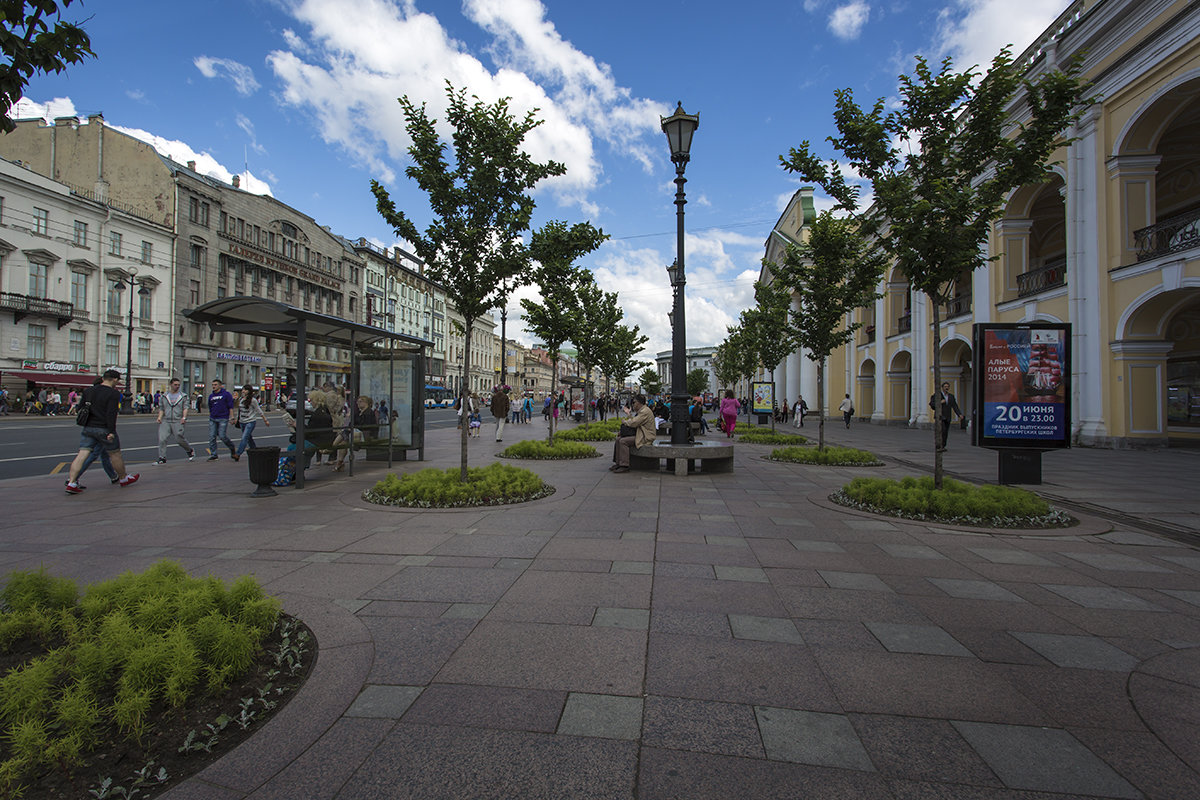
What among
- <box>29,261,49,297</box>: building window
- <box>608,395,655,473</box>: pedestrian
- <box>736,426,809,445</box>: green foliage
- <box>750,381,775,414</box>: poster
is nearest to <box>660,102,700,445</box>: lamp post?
<box>608,395,655,473</box>: pedestrian

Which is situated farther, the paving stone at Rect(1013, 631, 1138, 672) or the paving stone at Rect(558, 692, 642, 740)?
the paving stone at Rect(1013, 631, 1138, 672)

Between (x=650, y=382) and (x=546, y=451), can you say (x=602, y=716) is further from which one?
(x=650, y=382)

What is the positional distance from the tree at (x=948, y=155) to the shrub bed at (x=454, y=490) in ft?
17.9

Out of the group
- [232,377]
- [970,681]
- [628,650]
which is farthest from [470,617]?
[232,377]

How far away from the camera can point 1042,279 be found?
70.2ft

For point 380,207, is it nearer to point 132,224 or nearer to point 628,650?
point 628,650

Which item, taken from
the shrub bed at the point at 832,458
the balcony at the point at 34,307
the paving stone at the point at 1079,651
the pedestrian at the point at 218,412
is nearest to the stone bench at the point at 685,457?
the shrub bed at the point at 832,458

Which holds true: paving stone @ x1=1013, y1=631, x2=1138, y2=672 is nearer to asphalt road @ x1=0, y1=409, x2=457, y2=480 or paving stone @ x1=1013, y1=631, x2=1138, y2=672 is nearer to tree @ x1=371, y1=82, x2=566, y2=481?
tree @ x1=371, y1=82, x2=566, y2=481

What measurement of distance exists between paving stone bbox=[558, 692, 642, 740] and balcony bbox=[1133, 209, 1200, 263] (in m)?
19.1

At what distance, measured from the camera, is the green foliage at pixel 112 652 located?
2.28 metres

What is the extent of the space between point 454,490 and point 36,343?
43.9 m

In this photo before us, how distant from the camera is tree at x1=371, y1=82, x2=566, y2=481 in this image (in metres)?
8.68

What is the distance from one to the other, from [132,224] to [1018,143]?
5362 cm

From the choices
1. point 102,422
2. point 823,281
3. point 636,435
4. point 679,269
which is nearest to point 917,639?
point 636,435
